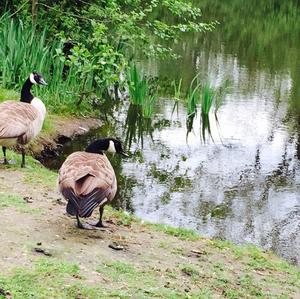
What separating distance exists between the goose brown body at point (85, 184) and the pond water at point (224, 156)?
3370 mm

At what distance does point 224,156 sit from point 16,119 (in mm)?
6600

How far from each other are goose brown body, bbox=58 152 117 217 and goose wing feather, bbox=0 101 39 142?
215 cm

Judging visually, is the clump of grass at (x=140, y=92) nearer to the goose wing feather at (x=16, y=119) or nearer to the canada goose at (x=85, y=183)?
the goose wing feather at (x=16, y=119)

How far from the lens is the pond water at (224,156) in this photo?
1077 centimetres

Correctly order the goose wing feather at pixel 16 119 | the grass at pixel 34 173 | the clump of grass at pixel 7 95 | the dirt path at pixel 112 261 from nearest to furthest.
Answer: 1. the dirt path at pixel 112 261
2. the goose wing feather at pixel 16 119
3. the grass at pixel 34 173
4. the clump of grass at pixel 7 95

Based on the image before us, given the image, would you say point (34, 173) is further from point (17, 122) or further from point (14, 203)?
point (14, 203)

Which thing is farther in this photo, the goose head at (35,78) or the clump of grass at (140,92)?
the clump of grass at (140,92)

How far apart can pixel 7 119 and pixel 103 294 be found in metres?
4.38

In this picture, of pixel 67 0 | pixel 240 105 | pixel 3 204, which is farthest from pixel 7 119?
pixel 240 105

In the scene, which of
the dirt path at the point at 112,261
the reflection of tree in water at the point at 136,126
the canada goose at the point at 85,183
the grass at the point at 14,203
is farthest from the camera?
the reflection of tree in water at the point at 136,126

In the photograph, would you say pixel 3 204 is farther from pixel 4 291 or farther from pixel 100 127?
pixel 100 127

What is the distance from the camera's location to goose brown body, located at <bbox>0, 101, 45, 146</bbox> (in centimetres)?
912

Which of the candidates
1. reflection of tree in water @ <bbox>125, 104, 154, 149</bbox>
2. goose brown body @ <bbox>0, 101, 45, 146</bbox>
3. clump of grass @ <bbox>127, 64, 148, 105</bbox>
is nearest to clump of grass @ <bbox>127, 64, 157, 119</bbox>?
clump of grass @ <bbox>127, 64, 148, 105</bbox>

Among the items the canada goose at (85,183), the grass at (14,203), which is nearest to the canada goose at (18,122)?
the grass at (14,203)
